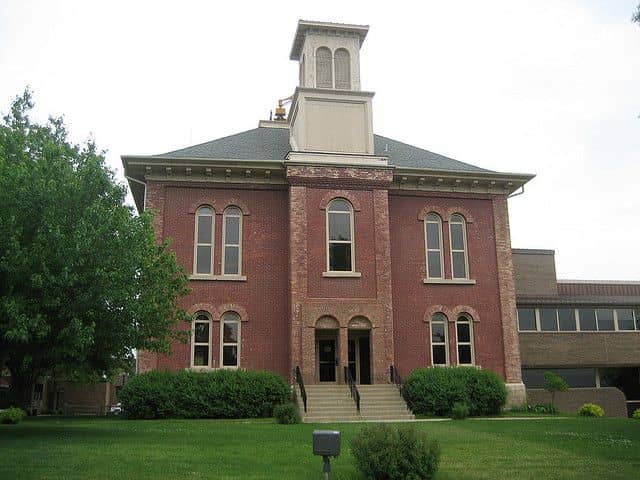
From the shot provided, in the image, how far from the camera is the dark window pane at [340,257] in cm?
2594

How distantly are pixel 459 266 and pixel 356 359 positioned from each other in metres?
5.66

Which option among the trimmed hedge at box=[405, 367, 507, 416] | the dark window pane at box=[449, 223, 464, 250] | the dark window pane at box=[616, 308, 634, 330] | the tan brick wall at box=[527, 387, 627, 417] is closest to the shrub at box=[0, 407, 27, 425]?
the trimmed hedge at box=[405, 367, 507, 416]

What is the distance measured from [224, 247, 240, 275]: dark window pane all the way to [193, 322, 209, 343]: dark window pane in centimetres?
217

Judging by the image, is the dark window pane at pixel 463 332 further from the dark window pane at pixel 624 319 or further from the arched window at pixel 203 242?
the dark window pane at pixel 624 319

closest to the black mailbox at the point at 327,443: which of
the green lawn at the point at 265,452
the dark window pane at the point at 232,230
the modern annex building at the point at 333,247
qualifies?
the green lawn at the point at 265,452

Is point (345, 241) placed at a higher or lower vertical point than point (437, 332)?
higher

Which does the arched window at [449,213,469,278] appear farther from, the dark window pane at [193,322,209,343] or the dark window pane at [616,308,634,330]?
the dark window pane at [616,308,634,330]

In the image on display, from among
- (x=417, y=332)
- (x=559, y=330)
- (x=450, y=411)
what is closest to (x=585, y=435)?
(x=450, y=411)

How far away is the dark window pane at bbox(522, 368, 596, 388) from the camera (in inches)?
1292

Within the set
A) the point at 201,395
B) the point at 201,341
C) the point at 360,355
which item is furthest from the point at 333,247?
the point at 201,395

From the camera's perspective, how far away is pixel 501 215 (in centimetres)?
2823

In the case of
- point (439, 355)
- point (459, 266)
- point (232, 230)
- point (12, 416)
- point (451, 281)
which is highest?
point (232, 230)

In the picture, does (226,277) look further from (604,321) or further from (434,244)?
(604,321)

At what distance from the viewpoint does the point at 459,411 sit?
71.8 ft
